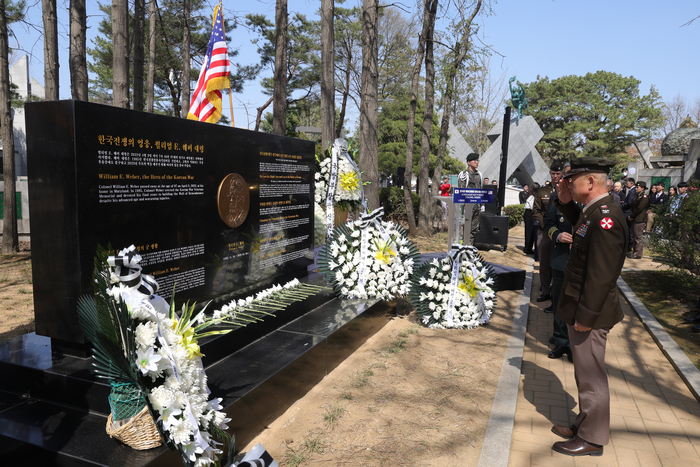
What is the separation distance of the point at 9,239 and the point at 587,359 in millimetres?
12387

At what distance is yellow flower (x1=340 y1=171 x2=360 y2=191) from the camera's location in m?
7.41

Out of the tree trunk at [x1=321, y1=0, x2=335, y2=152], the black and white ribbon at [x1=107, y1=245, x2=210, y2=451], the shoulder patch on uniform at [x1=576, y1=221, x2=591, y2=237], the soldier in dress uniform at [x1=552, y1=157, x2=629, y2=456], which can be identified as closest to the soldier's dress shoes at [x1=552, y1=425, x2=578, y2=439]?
the soldier in dress uniform at [x1=552, y1=157, x2=629, y2=456]

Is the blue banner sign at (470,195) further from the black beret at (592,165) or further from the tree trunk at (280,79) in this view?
the tree trunk at (280,79)

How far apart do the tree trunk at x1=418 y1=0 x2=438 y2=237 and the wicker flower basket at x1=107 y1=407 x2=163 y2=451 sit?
12052mm

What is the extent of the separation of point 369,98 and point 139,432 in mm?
8328

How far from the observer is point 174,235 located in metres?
3.83

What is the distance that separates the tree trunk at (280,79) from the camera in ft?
36.7

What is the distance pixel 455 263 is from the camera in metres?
5.65

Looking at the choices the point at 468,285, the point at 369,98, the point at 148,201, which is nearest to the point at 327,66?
the point at 369,98

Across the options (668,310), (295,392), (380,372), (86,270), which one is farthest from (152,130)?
(668,310)

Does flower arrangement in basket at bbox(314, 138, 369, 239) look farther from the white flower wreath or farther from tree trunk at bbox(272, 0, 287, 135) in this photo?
tree trunk at bbox(272, 0, 287, 135)

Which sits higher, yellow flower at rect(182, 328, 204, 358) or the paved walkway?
yellow flower at rect(182, 328, 204, 358)

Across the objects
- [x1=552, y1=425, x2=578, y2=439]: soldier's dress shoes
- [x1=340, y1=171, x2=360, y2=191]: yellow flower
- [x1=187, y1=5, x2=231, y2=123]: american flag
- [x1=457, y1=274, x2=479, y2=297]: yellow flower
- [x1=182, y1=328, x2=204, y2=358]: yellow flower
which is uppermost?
[x1=187, y1=5, x2=231, y2=123]: american flag

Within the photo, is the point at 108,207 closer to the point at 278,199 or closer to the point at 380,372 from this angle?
the point at 278,199
